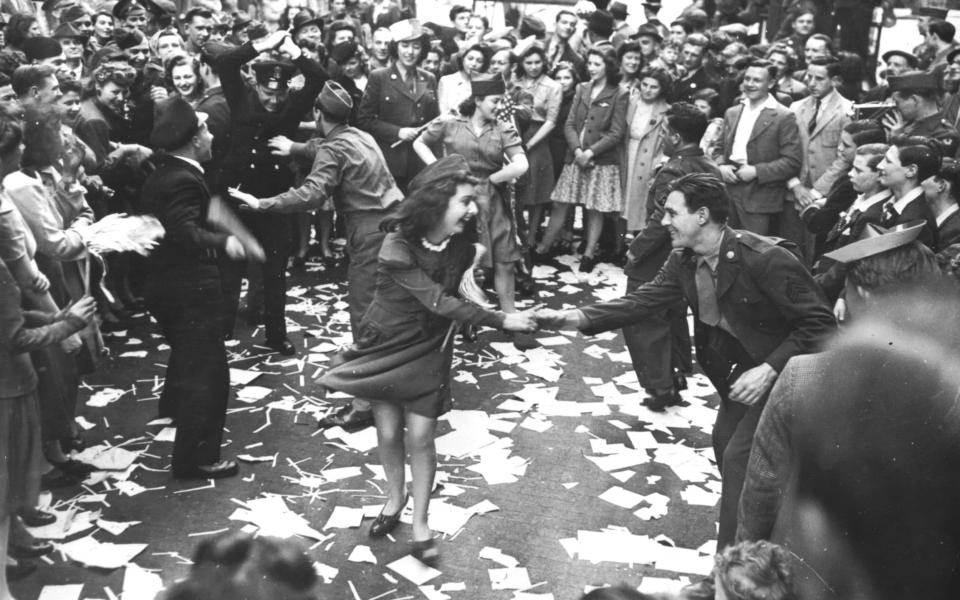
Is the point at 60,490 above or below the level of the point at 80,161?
below

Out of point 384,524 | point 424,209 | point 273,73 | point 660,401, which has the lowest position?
point 660,401

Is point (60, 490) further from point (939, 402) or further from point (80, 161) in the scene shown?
point (939, 402)

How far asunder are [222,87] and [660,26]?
9.13 metres

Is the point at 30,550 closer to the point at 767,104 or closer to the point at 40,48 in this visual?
the point at 40,48

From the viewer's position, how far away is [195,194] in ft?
21.2

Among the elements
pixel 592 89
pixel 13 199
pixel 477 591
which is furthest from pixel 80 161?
pixel 592 89

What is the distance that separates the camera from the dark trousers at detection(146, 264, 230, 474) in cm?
655

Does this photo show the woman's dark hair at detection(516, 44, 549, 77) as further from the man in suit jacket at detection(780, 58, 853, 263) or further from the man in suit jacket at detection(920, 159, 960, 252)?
the man in suit jacket at detection(920, 159, 960, 252)

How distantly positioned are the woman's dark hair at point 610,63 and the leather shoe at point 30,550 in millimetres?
8227

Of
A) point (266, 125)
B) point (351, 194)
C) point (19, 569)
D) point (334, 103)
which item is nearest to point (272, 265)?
point (266, 125)

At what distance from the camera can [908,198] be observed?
22.7ft

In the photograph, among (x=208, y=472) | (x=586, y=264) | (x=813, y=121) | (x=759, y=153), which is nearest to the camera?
(x=208, y=472)

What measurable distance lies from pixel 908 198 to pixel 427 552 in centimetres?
406

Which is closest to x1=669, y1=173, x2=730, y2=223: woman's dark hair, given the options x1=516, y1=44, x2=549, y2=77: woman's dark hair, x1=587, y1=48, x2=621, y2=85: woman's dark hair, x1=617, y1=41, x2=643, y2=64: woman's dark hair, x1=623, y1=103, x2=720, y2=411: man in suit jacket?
x1=623, y1=103, x2=720, y2=411: man in suit jacket
